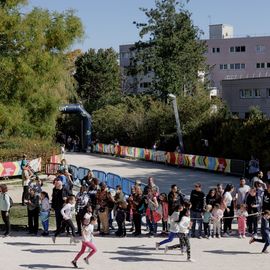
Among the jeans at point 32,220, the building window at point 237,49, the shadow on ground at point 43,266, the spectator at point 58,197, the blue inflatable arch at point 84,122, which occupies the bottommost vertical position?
the shadow on ground at point 43,266

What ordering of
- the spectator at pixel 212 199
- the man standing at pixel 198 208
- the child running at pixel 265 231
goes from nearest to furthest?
1. the child running at pixel 265 231
2. the man standing at pixel 198 208
3. the spectator at pixel 212 199

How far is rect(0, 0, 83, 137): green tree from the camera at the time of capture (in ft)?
76.4

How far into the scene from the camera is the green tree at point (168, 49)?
64594 millimetres

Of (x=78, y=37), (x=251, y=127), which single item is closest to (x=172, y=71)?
(x=251, y=127)

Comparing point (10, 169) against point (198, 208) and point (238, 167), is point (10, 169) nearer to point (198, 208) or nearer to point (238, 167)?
point (238, 167)

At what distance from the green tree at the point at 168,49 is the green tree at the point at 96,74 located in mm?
9315

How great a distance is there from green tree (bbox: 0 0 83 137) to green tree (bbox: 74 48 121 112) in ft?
164

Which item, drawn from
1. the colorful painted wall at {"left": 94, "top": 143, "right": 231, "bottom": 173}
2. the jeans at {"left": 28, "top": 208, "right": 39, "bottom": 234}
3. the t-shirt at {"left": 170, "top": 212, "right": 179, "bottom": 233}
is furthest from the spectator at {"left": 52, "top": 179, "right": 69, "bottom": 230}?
the colorful painted wall at {"left": 94, "top": 143, "right": 231, "bottom": 173}

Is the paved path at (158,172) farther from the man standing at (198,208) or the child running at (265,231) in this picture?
the child running at (265,231)

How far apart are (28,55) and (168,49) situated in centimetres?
4307

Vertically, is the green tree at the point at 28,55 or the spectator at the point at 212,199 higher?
the green tree at the point at 28,55

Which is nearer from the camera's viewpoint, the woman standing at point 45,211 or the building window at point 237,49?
the woman standing at point 45,211

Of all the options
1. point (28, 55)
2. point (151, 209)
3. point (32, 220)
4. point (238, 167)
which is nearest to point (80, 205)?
point (32, 220)

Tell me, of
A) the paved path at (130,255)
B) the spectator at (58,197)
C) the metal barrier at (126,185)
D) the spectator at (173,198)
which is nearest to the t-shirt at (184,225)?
the paved path at (130,255)
